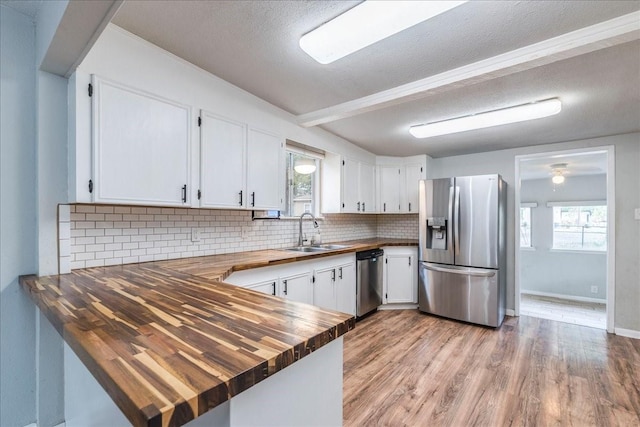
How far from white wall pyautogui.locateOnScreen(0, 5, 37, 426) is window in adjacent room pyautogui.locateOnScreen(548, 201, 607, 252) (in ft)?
24.8

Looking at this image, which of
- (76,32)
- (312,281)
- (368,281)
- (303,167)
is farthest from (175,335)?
(368,281)

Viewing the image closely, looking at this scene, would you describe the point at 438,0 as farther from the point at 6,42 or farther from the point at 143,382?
the point at 6,42

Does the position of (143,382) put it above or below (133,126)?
below

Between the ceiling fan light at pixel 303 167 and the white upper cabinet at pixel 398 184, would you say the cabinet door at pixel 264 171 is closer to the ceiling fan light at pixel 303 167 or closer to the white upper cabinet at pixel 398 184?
the ceiling fan light at pixel 303 167

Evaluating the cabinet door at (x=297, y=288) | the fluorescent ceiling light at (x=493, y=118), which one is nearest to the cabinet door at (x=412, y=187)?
the fluorescent ceiling light at (x=493, y=118)

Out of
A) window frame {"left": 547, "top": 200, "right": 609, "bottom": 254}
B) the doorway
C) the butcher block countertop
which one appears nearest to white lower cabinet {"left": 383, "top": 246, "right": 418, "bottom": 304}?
the doorway

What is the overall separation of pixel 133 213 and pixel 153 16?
4.03ft

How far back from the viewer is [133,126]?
5.88 feet

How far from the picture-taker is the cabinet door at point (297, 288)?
2.59 meters

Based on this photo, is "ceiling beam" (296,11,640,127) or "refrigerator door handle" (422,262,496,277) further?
"refrigerator door handle" (422,262,496,277)

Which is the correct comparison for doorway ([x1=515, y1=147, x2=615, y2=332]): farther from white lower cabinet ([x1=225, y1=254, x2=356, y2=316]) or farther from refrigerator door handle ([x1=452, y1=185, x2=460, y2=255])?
white lower cabinet ([x1=225, y1=254, x2=356, y2=316])

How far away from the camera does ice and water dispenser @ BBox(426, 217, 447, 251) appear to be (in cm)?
377

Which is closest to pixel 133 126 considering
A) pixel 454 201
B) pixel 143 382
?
pixel 143 382

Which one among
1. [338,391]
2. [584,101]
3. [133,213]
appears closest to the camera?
[338,391]
